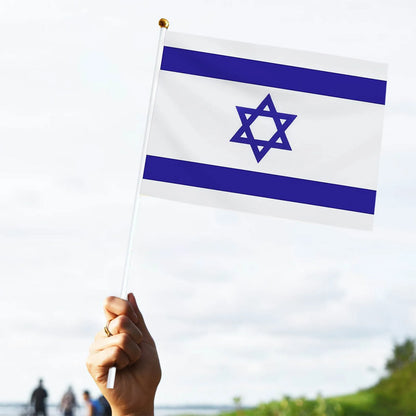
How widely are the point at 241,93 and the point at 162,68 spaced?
495 mm

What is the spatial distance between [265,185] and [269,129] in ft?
1.14

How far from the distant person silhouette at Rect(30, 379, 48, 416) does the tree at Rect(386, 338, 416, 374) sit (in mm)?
16599

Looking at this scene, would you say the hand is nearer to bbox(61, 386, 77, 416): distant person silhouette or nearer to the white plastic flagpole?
the white plastic flagpole

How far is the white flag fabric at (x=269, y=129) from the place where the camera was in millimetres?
4391

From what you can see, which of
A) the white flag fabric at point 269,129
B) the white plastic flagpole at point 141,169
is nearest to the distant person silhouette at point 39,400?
the white flag fabric at point 269,129

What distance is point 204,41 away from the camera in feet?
14.9

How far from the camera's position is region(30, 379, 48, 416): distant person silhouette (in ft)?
63.4

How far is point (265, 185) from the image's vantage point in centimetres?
443

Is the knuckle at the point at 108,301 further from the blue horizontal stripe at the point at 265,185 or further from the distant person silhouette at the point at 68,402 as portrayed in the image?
the distant person silhouette at the point at 68,402

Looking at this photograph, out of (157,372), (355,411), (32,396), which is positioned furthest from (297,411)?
(157,372)

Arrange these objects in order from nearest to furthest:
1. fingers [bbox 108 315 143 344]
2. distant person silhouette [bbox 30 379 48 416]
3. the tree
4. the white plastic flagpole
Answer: fingers [bbox 108 315 143 344] < the white plastic flagpole < distant person silhouette [bbox 30 379 48 416] < the tree

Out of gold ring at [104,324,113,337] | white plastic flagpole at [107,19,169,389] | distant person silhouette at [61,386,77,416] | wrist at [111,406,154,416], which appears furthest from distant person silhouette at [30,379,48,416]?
gold ring at [104,324,113,337]

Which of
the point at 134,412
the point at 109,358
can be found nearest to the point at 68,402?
the point at 134,412

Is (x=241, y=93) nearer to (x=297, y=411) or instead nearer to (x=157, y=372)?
(x=157, y=372)
